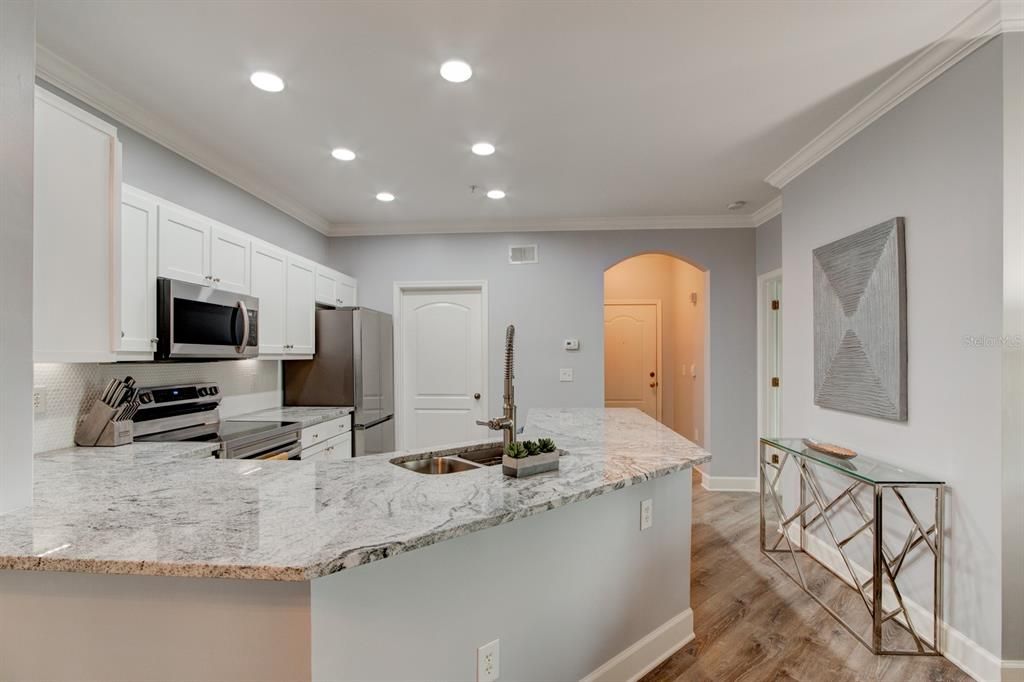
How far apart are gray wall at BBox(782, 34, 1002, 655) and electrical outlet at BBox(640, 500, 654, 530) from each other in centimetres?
128

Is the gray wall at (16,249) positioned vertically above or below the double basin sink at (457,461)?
above

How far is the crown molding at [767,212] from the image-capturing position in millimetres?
4051

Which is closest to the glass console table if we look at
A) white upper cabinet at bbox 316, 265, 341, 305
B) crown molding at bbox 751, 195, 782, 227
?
crown molding at bbox 751, 195, 782, 227

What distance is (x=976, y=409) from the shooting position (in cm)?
193

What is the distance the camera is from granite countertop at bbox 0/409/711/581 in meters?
0.98

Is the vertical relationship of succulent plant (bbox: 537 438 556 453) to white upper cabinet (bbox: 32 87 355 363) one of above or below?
below

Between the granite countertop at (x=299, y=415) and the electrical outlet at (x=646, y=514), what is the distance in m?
2.29

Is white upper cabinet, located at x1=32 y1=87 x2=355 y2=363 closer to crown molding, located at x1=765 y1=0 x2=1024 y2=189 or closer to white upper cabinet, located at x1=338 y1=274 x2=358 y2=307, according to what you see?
white upper cabinet, located at x1=338 y1=274 x2=358 y2=307

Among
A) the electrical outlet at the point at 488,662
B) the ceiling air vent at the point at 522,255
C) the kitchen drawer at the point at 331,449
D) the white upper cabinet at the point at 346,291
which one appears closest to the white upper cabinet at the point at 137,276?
the kitchen drawer at the point at 331,449

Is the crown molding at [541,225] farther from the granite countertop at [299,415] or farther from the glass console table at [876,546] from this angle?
the glass console table at [876,546]

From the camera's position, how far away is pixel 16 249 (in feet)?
4.10

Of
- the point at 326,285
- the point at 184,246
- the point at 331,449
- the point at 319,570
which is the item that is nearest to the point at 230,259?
the point at 184,246

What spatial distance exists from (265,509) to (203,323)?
1748 millimetres

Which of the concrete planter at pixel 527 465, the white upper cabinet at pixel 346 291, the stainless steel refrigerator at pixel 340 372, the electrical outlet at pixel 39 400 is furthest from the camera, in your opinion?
the white upper cabinet at pixel 346 291
